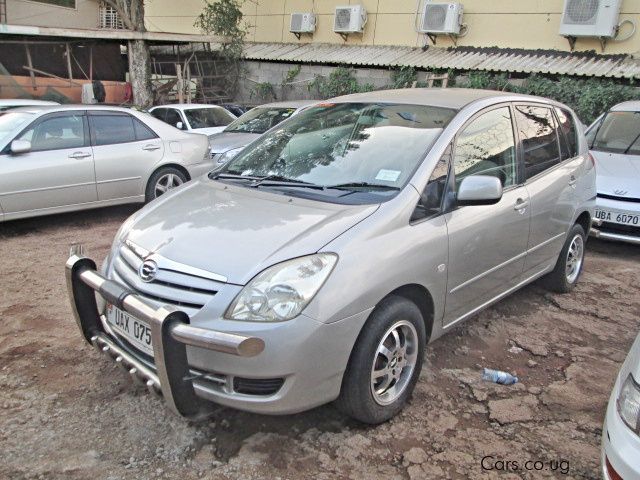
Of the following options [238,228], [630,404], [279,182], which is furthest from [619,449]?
[279,182]

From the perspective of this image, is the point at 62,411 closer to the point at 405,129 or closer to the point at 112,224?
the point at 405,129

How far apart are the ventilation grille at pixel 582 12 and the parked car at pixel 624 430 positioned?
11.7 meters

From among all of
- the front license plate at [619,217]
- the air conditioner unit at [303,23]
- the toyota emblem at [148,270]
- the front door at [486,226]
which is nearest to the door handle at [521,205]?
the front door at [486,226]

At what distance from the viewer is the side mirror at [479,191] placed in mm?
3094

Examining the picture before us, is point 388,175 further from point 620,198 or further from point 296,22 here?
point 296,22

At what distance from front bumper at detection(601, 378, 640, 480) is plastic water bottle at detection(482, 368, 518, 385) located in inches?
47.8

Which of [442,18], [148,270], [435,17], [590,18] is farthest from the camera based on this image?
[435,17]

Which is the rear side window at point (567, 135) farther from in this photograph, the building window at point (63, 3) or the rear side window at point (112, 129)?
the building window at point (63, 3)

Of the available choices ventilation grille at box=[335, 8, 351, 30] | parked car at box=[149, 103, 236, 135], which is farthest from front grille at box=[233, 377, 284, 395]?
ventilation grille at box=[335, 8, 351, 30]

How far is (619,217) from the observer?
6.03 m

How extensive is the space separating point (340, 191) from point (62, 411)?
1.91m

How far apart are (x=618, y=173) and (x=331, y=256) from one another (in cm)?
511

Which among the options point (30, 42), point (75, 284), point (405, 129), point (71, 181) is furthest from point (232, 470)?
point (30, 42)

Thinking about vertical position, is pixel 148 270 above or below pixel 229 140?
above
